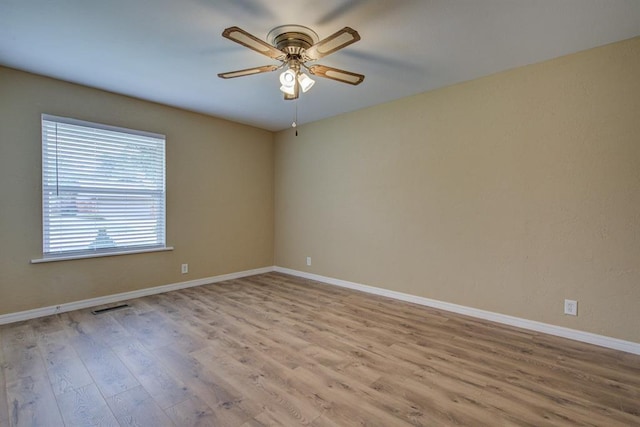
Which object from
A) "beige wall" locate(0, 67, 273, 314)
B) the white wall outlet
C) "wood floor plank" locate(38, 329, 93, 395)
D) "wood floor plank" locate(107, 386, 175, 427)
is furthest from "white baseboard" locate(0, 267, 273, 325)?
the white wall outlet

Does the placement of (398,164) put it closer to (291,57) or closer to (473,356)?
(291,57)

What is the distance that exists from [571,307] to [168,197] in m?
4.61

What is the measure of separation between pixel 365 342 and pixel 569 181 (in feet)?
7.45

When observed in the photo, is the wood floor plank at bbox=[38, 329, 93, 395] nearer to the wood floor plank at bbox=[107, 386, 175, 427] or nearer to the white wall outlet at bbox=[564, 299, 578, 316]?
the wood floor plank at bbox=[107, 386, 175, 427]

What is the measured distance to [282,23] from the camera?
7.41 ft

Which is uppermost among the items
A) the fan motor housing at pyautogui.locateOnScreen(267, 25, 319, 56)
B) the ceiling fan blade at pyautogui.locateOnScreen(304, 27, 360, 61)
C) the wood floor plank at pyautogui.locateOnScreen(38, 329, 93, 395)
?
the fan motor housing at pyautogui.locateOnScreen(267, 25, 319, 56)

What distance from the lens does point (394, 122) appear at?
388 cm

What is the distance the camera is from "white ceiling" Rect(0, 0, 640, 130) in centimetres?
207

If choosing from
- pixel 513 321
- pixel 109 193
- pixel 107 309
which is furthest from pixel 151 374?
A: pixel 513 321

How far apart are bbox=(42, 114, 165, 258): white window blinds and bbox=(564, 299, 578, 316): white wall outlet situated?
4.55 meters

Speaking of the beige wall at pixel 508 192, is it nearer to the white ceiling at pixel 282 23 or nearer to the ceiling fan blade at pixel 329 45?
the white ceiling at pixel 282 23

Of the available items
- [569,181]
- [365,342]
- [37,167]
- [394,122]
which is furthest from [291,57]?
[37,167]

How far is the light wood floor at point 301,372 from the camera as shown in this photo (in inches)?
67.7

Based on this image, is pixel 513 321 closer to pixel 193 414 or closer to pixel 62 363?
pixel 193 414
